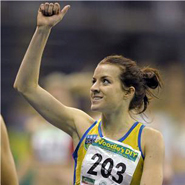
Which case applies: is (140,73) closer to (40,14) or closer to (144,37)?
(40,14)

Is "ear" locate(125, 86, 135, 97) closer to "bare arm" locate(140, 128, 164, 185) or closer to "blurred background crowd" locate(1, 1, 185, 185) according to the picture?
"bare arm" locate(140, 128, 164, 185)

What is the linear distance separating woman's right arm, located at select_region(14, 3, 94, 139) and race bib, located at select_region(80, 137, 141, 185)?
21cm

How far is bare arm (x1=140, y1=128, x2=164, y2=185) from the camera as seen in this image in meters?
4.22

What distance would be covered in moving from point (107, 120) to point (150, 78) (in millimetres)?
452

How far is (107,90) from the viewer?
4.39m

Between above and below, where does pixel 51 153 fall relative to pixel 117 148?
Answer: below

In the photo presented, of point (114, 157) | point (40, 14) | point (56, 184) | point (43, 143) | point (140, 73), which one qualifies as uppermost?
point (40, 14)

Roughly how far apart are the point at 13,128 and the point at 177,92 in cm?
274

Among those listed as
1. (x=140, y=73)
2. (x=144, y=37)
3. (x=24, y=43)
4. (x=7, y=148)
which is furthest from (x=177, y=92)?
(x=7, y=148)

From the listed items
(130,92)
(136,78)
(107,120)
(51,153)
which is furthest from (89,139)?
(51,153)

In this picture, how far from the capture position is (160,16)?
12.3 meters

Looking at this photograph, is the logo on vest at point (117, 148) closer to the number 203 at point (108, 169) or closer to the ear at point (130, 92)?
the number 203 at point (108, 169)

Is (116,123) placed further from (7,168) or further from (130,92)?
(7,168)

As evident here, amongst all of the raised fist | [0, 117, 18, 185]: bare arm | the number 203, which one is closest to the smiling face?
the number 203
